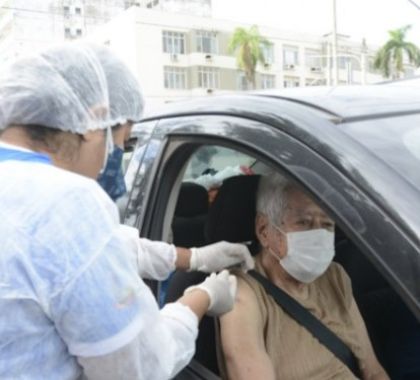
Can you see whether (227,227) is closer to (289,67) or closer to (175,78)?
(175,78)

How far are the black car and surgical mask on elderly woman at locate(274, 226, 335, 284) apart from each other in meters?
0.17

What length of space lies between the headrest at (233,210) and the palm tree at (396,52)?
1551 inches

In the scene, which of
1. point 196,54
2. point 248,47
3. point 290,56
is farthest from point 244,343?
point 290,56

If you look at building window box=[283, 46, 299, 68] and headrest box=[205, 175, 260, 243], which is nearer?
headrest box=[205, 175, 260, 243]

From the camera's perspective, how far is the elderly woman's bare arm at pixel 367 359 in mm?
1958

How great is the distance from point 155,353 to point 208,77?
4327cm

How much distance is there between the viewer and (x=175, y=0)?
56.9 meters

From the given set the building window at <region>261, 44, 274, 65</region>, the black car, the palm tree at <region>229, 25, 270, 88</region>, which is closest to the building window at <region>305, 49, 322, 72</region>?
the building window at <region>261, 44, 274, 65</region>

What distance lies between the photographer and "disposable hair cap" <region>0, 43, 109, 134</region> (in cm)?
119

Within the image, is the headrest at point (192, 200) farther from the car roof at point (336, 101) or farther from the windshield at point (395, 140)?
the windshield at point (395, 140)

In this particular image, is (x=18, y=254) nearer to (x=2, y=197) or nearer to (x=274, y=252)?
(x=2, y=197)

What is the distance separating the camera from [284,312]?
1.89m

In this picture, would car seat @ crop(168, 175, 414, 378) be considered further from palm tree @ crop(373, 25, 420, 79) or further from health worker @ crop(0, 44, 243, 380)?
palm tree @ crop(373, 25, 420, 79)

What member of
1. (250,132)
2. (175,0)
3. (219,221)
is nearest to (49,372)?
(250,132)
